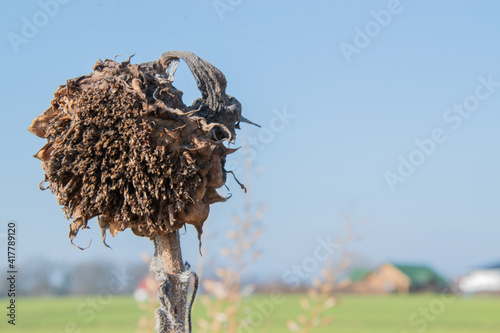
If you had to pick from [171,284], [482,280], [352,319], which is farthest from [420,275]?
[171,284]

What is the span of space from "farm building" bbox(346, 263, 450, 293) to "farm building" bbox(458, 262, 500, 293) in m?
6.43

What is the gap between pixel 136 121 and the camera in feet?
7.30

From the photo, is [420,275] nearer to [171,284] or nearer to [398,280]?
[398,280]

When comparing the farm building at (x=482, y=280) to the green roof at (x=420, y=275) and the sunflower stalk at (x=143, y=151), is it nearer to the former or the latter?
the green roof at (x=420, y=275)

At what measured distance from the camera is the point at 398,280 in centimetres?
7669

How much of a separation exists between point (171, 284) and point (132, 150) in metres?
0.63

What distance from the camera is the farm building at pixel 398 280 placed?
2906 inches

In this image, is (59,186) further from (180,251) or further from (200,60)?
(200,60)

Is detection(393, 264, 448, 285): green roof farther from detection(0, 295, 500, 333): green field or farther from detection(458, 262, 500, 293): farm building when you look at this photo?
detection(0, 295, 500, 333): green field

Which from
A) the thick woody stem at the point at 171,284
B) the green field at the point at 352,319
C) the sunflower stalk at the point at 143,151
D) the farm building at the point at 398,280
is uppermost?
the farm building at the point at 398,280

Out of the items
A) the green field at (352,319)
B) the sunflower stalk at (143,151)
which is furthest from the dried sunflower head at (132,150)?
the green field at (352,319)

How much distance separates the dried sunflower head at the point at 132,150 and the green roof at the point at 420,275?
3171 inches

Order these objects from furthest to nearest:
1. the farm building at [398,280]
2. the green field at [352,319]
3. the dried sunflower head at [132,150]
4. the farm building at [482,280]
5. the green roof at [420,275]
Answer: the farm building at [482,280], the green roof at [420,275], the farm building at [398,280], the green field at [352,319], the dried sunflower head at [132,150]

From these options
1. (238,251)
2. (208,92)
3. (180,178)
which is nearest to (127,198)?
(180,178)
